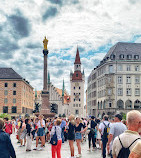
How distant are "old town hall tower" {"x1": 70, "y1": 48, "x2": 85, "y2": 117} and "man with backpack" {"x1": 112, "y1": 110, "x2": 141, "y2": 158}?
11196 centimetres

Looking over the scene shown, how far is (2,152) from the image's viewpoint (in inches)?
248

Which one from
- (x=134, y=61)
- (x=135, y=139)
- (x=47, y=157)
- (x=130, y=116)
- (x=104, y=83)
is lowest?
(x=47, y=157)

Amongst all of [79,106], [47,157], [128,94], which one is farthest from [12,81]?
[47,157]

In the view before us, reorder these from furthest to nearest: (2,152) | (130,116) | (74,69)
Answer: (74,69), (2,152), (130,116)

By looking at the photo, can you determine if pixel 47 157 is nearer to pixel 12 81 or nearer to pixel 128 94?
pixel 128 94

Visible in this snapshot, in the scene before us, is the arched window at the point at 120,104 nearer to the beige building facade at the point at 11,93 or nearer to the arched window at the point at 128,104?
the arched window at the point at 128,104

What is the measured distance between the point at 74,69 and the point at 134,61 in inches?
2290

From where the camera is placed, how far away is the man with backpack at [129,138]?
446 cm

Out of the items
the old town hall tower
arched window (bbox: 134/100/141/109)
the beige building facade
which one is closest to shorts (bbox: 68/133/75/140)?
arched window (bbox: 134/100/141/109)

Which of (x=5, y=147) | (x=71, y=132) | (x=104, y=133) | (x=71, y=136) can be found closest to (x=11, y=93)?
(x=71, y=132)

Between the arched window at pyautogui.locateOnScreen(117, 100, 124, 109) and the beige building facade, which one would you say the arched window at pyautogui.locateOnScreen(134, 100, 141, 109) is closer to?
the arched window at pyautogui.locateOnScreen(117, 100, 124, 109)

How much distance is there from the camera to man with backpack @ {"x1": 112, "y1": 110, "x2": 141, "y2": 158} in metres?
4.46

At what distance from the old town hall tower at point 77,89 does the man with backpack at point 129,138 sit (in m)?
112

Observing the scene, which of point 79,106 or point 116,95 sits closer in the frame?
point 116,95
